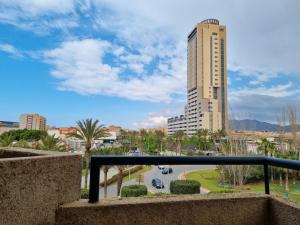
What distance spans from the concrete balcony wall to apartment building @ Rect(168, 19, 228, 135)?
383 feet

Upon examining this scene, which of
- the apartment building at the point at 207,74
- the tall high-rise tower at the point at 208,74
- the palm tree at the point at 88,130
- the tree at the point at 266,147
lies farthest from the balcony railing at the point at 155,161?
the apartment building at the point at 207,74

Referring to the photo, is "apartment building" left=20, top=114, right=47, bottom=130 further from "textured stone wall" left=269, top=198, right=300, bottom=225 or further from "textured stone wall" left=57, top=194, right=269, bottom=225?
"textured stone wall" left=269, top=198, right=300, bottom=225

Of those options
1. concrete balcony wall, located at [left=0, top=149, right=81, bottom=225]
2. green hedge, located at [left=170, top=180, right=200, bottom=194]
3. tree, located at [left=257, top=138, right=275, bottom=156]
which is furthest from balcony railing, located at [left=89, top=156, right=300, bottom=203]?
tree, located at [left=257, top=138, right=275, bottom=156]

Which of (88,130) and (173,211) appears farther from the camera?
(88,130)

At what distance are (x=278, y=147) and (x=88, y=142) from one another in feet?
112

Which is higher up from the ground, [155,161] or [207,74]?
[207,74]

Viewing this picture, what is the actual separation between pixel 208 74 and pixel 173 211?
126 metres

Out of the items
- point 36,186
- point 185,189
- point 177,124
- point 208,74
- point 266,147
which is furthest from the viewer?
point 177,124

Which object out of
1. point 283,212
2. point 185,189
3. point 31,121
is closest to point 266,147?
point 185,189

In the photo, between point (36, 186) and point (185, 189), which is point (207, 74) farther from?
point (36, 186)

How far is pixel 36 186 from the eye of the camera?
1851 millimetres

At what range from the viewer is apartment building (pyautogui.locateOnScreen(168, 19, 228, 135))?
12050 cm

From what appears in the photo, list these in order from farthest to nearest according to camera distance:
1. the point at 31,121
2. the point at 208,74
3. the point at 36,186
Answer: the point at 31,121 < the point at 208,74 < the point at 36,186

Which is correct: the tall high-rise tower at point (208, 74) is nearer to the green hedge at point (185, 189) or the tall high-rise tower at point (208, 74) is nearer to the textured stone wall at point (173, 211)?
the green hedge at point (185, 189)
